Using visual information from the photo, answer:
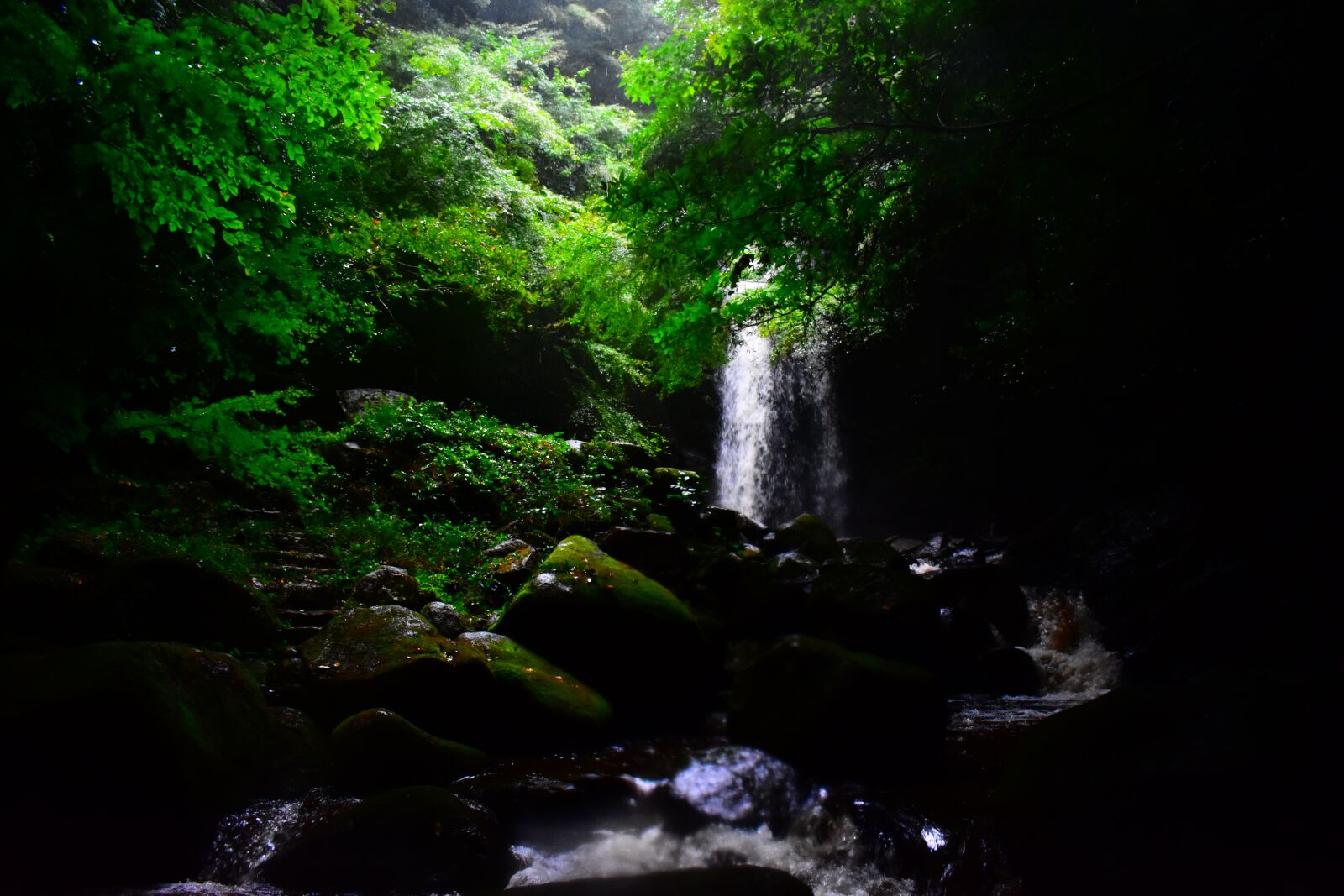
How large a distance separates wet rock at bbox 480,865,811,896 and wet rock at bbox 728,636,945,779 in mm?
1353

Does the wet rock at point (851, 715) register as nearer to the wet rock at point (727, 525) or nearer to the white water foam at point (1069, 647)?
the white water foam at point (1069, 647)

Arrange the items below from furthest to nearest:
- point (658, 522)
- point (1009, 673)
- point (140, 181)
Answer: point (658, 522), point (1009, 673), point (140, 181)

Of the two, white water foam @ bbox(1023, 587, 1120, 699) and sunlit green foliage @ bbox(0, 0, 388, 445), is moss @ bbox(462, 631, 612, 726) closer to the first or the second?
sunlit green foliage @ bbox(0, 0, 388, 445)

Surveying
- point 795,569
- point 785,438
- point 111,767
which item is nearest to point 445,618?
point 111,767

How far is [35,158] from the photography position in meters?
2.61

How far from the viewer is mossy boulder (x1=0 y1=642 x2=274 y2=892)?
2949mm

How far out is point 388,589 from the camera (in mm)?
5836

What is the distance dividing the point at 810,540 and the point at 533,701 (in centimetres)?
646

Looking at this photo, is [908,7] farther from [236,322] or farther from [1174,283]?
[236,322]

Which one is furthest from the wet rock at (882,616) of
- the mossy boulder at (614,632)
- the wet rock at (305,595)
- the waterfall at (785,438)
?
the waterfall at (785,438)

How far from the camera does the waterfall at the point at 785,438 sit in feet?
55.5

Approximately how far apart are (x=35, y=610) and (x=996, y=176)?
952 centimetres

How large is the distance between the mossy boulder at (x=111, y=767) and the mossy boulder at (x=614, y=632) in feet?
8.55

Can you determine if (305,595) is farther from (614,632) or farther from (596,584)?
(614,632)
